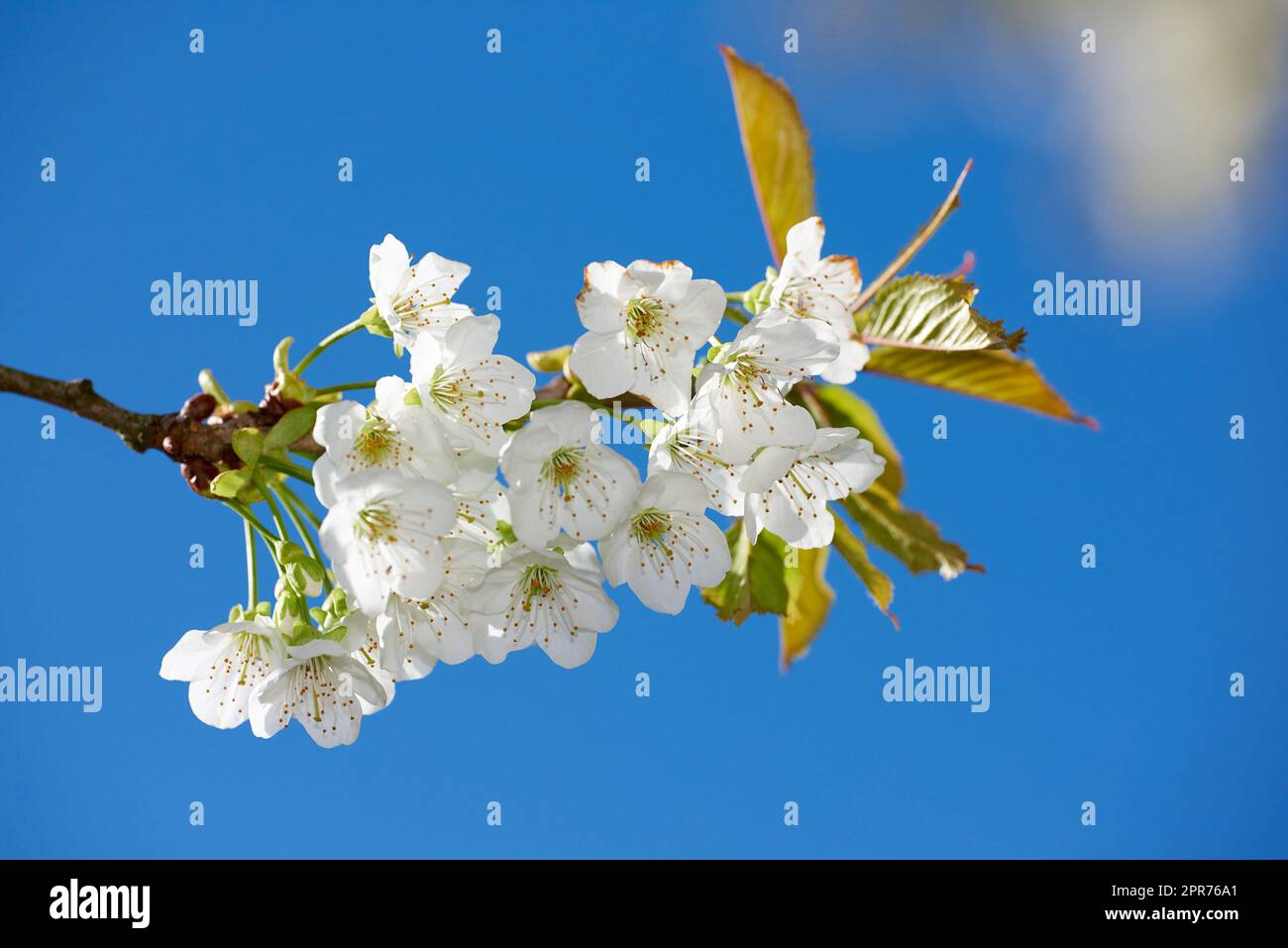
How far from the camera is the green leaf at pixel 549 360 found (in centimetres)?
122

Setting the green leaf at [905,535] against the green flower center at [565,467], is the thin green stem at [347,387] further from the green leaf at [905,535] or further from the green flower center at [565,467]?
the green leaf at [905,535]

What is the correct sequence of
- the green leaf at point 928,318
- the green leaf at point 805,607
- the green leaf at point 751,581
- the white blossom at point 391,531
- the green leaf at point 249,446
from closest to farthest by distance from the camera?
the white blossom at point 391,531, the green leaf at point 249,446, the green leaf at point 928,318, the green leaf at point 751,581, the green leaf at point 805,607

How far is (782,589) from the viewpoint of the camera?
1.37 meters

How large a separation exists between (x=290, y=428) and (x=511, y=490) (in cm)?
22

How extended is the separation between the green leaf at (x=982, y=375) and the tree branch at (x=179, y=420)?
76 cm

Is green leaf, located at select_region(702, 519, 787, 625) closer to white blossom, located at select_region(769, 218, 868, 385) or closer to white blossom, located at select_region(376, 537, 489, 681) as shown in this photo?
white blossom, located at select_region(769, 218, 868, 385)

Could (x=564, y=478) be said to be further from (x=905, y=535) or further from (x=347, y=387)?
(x=905, y=535)

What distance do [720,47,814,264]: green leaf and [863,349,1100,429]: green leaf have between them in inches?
8.6

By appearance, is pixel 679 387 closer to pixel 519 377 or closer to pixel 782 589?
pixel 519 377

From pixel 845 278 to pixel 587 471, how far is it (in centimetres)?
39

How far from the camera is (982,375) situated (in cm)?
143

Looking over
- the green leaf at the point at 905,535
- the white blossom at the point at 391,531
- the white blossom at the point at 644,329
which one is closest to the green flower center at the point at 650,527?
the white blossom at the point at 644,329

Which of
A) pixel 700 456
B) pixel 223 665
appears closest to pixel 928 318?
pixel 700 456

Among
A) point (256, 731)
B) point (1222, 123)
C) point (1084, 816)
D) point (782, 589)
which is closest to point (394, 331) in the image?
point (256, 731)
